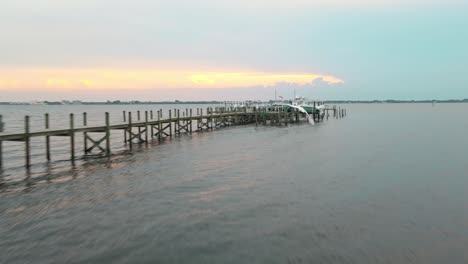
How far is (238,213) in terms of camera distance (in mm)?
12086

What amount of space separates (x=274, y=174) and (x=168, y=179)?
4868mm

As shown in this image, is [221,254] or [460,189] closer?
[221,254]

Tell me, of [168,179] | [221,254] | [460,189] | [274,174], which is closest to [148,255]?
[221,254]

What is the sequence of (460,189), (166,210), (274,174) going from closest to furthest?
1. (166,210)
2. (460,189)
3. (274,174)

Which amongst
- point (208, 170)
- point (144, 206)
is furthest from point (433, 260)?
point (208, 170)

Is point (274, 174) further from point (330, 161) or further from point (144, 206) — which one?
→ point (144, 206)

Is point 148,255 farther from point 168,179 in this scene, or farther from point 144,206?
point 168,179

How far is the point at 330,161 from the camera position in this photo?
22.8 metres

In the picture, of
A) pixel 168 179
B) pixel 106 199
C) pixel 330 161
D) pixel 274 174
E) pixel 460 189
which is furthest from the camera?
pixel 330 161

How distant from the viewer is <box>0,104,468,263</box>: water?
361 inches

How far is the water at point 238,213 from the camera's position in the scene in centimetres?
916

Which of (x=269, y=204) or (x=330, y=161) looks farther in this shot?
(x=330, y=161)

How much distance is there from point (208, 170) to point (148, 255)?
10.5 metres

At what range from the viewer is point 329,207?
12.8 meters
